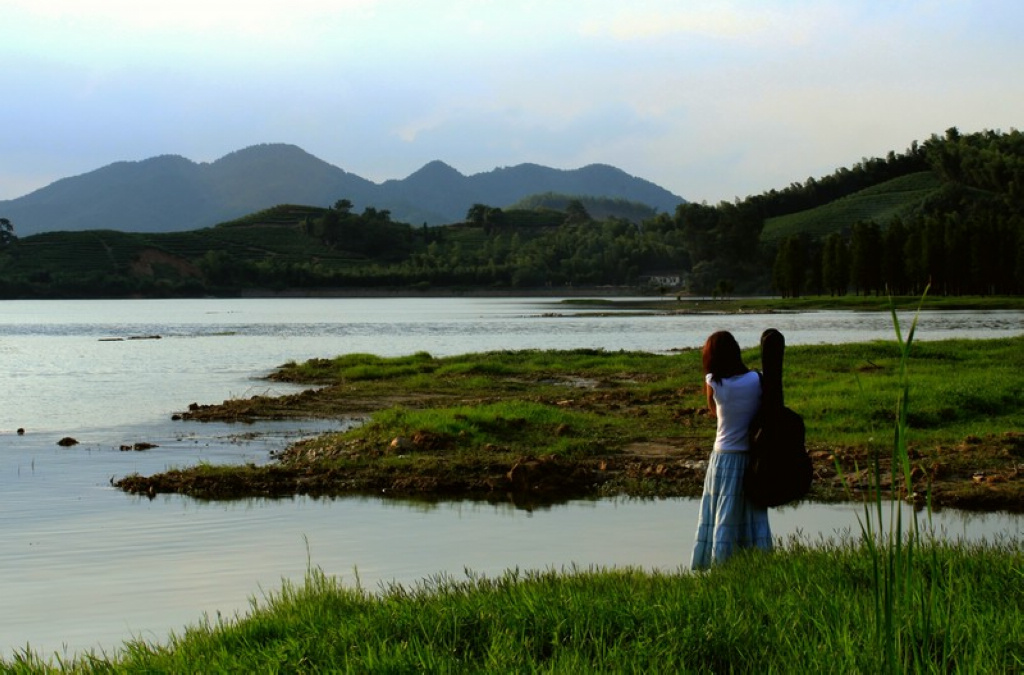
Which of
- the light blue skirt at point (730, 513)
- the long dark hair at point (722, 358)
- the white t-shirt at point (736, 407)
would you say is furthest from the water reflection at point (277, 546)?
the long dark hair at point (722, 358)

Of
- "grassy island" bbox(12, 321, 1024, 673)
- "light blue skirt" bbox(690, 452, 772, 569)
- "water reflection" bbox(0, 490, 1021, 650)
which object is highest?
"light blue skirt" bbox(690, 452, 772, 569)

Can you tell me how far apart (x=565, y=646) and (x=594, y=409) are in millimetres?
21545

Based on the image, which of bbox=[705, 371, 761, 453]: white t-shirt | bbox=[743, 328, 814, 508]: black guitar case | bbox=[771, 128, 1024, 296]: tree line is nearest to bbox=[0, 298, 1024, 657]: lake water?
bbox=[705, 371, 761, 453]: white t-shirt

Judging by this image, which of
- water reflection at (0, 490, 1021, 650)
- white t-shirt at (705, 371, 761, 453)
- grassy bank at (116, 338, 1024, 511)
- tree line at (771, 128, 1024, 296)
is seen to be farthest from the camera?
tree line at (771, 128, 1024, 296)

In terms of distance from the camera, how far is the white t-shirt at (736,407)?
10.5 m

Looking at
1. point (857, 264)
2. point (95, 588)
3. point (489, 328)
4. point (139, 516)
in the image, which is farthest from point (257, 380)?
point (857, 264)

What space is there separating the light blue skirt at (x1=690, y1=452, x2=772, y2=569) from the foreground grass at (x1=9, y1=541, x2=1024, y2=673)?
46 centimetres

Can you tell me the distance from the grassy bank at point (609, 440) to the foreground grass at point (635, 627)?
3423 millimetres

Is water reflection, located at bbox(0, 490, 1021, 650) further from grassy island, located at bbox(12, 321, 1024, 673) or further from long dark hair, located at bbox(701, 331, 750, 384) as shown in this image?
long dark hair, located at bbox(701, 331, 750, 384)

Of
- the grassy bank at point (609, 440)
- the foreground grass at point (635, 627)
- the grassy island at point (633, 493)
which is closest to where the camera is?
the foreground grass at point (635, 627)

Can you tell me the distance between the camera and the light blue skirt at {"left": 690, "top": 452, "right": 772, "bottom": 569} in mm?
10664

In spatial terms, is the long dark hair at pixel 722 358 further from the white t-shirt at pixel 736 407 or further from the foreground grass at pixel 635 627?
the foreground grass at pixel 635 627

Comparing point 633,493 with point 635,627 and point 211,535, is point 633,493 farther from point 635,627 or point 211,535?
point 635,627

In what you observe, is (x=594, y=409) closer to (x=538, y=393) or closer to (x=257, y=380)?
(x=538, y=393)
